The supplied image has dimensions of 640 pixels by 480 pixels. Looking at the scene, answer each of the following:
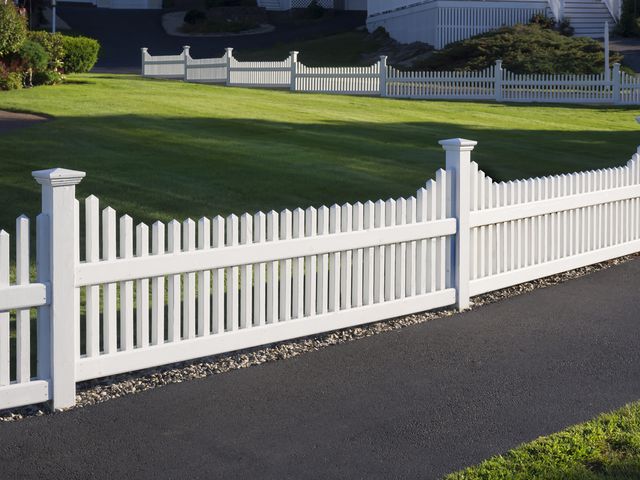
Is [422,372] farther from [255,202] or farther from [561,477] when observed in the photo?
[255,202]

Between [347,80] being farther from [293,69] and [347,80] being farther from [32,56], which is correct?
[32,56]

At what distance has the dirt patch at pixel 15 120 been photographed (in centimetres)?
1786

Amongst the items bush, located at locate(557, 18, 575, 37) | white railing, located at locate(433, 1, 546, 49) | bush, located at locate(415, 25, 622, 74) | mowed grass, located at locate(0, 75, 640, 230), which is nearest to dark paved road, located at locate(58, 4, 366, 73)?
white railing, located at locate(433, 1, 546, 49)

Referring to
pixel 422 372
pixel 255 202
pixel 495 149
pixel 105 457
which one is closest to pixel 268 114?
pixel 495 149

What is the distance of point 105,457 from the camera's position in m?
5.89

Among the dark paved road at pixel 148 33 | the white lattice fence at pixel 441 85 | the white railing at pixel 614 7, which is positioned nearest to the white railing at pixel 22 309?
the white lattice fence at pixel 441 85

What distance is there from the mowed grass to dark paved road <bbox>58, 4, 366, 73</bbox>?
2251 centimetres

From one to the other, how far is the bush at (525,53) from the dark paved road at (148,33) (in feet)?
45.5

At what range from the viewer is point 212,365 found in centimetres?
782

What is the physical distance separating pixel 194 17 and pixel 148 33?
3.41 metres

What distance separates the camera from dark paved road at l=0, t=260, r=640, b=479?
230 inches

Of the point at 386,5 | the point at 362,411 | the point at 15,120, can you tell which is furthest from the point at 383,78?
the point at 362,411

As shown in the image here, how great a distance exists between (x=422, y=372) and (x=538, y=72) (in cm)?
2789

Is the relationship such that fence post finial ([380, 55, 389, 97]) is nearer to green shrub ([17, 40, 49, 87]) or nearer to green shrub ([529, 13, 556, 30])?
green shrub ([17, 40, 49, 87])
